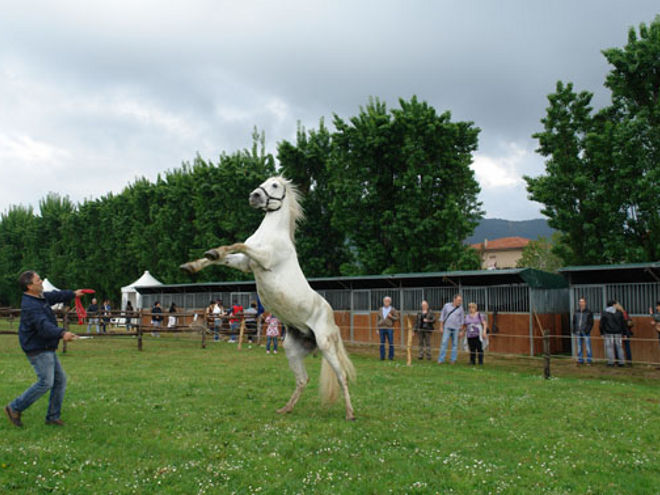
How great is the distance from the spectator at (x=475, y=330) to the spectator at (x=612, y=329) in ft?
10.8

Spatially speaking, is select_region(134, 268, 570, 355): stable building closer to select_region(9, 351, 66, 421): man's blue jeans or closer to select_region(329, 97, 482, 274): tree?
select_region(329, 97, 482, 274): tree

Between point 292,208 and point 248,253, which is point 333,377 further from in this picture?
point 292,208

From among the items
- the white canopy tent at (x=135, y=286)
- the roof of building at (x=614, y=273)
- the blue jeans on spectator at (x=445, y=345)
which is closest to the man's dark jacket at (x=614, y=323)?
the roof of building at (x=614, y=273)

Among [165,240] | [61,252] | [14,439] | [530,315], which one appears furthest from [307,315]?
[61,252]

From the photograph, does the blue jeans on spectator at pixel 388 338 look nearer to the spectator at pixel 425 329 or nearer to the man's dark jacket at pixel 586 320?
the spectator at pixel 425 329

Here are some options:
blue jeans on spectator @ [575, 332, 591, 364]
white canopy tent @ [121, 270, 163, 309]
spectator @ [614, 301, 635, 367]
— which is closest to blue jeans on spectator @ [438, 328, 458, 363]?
blue jeans on spectator @ [575, 332, 591, 364]

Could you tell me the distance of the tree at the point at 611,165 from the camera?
62.8ft

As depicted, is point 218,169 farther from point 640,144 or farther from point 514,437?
point 514,437

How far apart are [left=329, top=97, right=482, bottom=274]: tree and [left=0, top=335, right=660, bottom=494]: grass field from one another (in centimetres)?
1532

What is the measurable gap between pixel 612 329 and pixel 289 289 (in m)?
11.4

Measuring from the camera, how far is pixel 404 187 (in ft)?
87.1

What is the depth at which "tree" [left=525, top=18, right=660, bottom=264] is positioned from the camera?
19156 millimetres

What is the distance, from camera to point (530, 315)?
1836cm

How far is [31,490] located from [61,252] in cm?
5505
